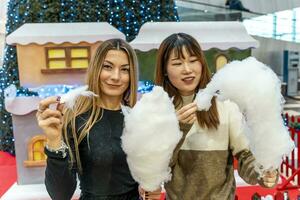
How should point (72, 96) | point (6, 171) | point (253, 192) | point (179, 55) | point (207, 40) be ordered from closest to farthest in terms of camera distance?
point (72, 96)
point (179, 55)
point (253, 192)
point (207, 40)
point (6, 171)

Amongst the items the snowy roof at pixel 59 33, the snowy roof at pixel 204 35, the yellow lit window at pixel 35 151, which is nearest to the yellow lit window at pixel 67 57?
the snowy roof at pixel 59 33

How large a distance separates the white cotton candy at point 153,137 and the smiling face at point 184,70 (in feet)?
0.60

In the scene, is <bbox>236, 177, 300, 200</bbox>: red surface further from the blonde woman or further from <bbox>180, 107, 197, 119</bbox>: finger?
<bbox>180, 107, 197, 119</bbox>: finger

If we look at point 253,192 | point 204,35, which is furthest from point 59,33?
point 253,192

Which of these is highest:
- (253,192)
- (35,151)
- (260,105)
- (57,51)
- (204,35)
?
(204,35)

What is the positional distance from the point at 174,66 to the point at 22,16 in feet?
13.1

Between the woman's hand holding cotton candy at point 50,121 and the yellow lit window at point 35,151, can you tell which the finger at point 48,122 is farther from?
the yellow lit window at point 35,151

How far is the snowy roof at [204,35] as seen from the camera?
13.3 ft

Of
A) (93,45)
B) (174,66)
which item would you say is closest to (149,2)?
(93,45)

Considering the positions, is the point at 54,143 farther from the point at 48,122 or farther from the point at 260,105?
the point at 260,105

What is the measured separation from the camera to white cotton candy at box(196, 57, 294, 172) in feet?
4.22

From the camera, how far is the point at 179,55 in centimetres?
143

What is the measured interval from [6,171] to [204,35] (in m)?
2.97

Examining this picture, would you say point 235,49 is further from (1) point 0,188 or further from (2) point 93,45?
(1) point 0,188
